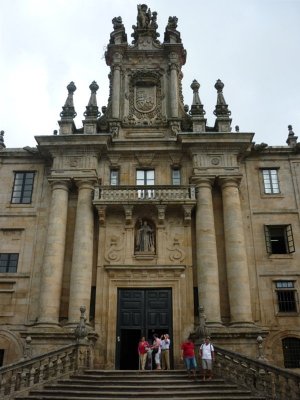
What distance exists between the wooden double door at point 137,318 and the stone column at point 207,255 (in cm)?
207

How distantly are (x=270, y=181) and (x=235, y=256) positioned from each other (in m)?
6.21

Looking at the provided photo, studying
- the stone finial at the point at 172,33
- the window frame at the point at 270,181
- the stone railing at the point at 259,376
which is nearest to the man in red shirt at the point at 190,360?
the stone railing at the point at 259,376

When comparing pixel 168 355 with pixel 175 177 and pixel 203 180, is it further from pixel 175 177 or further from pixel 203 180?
pixel 175 177

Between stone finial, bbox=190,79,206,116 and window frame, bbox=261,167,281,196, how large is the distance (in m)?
5.46

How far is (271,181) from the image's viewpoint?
26.5 m

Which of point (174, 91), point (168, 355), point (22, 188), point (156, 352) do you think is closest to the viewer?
point (156, 352)

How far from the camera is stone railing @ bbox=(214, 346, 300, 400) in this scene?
48.3ft

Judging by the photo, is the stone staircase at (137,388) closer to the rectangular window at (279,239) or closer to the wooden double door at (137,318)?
the wooden double door at (137,318)

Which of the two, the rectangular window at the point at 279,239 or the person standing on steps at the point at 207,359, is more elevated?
the rectangular window at the point at 279,239

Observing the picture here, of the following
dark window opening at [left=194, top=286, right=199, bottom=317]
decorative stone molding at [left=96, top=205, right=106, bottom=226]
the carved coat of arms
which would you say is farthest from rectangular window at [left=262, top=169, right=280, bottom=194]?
decorative stone molding at [left=96, top=205, right=106, bottom=226]

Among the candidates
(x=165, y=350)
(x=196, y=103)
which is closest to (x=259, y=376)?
(x=165, y=350)

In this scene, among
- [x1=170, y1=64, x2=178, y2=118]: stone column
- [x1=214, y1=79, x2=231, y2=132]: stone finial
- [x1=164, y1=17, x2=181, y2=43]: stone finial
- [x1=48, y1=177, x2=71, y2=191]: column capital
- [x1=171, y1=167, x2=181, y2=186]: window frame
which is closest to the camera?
[x1=48, y1=177, x2=71, y2=191]: column capital

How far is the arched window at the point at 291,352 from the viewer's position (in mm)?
21984

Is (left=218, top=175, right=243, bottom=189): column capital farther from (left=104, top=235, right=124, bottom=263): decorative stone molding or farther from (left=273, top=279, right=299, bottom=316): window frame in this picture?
(left=104, top=235, right=124, bottom=263): decorative stone molding
